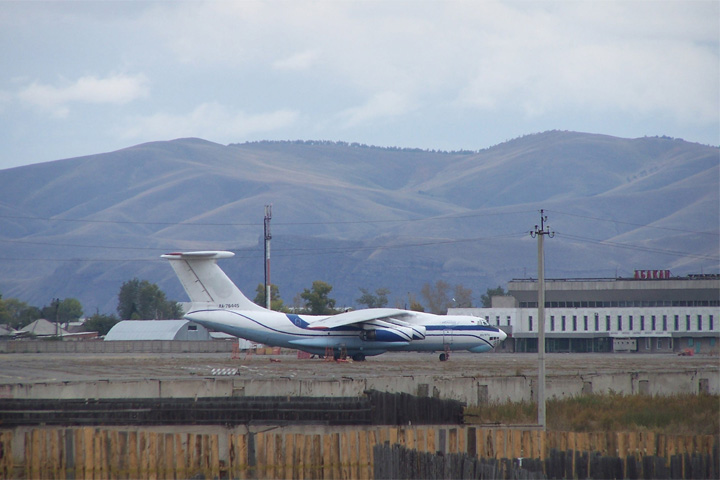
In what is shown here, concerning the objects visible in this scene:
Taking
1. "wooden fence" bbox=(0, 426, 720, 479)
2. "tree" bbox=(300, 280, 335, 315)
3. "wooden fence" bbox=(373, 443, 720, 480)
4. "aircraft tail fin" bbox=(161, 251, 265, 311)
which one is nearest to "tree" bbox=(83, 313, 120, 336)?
"tree" bbox=(300, 280, 335, 315)

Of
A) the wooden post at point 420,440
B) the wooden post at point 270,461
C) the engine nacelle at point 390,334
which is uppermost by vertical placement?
the engine nacelle at point 390,334

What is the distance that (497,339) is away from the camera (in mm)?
58438

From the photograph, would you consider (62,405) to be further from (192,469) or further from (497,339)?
(497,339)

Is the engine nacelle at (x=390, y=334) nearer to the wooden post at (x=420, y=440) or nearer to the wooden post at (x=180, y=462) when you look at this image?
the wooden post at (x=420, y=440)

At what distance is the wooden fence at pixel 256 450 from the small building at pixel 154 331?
2844 inches

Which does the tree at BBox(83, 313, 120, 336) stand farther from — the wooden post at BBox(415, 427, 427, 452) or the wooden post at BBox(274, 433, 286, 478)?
the wooden post at BBox(415, 427, 427, 452)

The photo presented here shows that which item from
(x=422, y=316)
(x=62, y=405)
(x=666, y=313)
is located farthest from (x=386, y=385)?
(x=666, y=313)

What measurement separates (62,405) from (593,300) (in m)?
77.9

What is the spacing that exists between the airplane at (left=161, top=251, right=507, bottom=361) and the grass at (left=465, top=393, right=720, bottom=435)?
22.1 m

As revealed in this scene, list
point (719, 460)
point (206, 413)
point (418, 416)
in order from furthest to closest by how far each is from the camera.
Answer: point (418, 416) → point (206, 413) → point (719, 460)

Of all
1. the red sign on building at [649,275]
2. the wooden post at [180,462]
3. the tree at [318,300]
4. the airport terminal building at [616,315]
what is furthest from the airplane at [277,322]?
the red sign on building at [649,275]

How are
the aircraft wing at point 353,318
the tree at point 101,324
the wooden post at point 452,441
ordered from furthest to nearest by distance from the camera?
the tree at point 101,324
the aircraft wing at point 353,318
the wooden post at point 452,441

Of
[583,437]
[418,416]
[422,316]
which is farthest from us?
[422,316]

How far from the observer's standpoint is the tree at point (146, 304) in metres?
137
